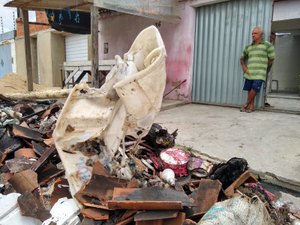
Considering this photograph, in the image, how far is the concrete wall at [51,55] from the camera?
1238cm

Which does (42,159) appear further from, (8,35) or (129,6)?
(8,35)

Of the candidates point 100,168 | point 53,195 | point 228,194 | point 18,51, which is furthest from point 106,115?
point 18,51

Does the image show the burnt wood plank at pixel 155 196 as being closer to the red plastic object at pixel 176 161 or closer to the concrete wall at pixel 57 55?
the red plastic object at pixel 176 161

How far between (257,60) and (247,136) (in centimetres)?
213

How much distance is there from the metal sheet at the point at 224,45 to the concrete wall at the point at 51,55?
7718 millimetres

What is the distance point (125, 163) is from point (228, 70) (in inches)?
183

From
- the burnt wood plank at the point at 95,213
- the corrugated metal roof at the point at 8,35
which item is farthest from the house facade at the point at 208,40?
the corrugated metal roof at the point at 8,35

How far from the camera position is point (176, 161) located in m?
2.78

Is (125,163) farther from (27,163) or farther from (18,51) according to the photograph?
(18,51)

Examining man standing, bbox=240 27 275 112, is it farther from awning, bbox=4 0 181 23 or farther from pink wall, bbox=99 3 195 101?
awning, bbox=4 0 181 23

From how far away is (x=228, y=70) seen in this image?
637cm

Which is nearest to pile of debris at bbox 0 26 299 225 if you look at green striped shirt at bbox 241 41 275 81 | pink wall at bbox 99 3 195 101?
green striped shirt at bbox 241 41 275 81

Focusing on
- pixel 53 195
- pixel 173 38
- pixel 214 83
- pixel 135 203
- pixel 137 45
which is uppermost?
pixel 173 38

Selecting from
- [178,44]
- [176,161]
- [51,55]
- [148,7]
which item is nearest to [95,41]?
[148,7]
